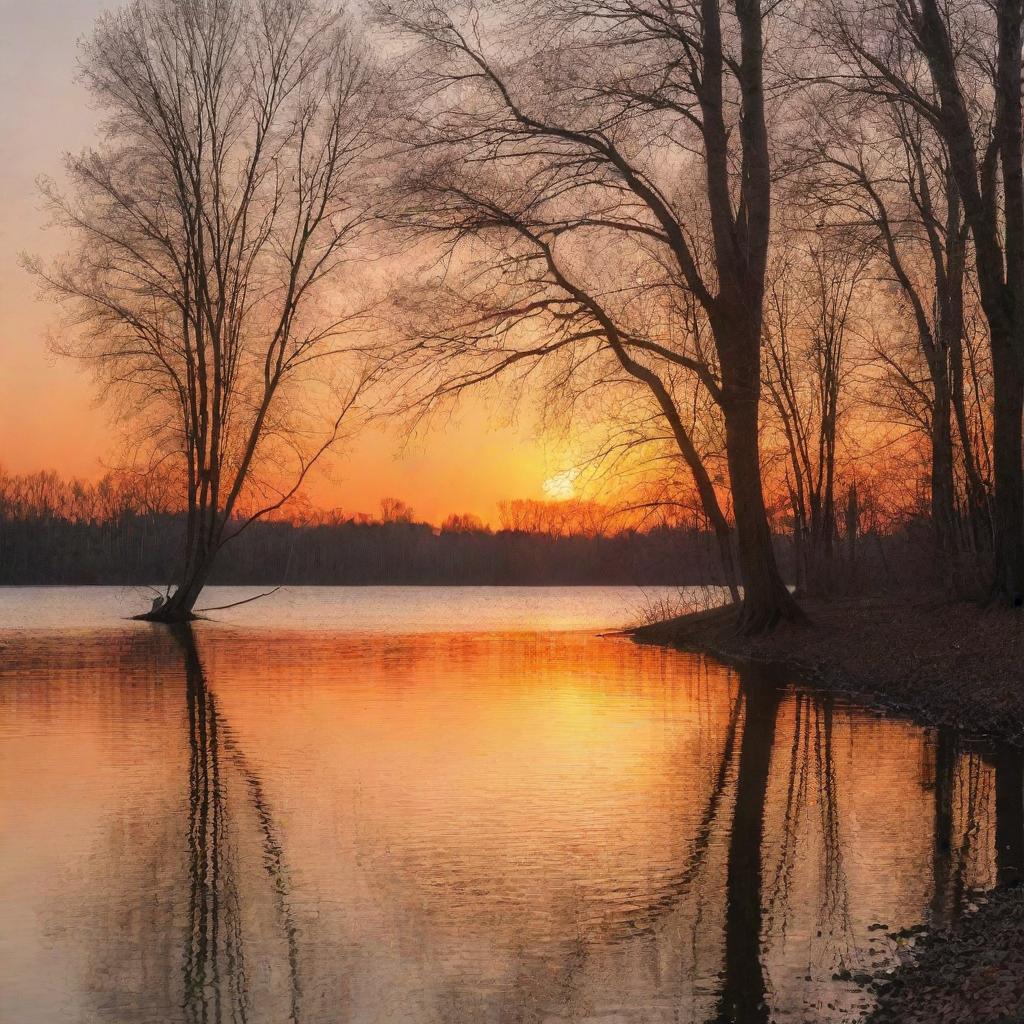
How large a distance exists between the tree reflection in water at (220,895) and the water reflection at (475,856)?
20 millimetres

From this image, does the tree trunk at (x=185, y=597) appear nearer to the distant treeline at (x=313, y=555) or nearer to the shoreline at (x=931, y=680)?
the shoreline at (x=931, y=680)

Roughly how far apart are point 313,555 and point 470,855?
424 ft

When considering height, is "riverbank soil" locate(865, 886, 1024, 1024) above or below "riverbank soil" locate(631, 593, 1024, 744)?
below

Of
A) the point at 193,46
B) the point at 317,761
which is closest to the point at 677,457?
the point at 193,46

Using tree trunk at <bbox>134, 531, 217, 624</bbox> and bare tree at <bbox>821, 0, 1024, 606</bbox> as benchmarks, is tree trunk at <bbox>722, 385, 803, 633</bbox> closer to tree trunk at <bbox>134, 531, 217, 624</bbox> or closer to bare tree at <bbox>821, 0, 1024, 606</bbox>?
bare tree at <bbox>821, 0, 1024, 606</bbox>

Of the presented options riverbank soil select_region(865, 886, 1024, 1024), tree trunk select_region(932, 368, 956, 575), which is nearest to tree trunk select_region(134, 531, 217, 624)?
tree trunk select_region(932, 368, 956, 575)

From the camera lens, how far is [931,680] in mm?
17656

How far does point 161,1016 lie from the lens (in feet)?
18.4

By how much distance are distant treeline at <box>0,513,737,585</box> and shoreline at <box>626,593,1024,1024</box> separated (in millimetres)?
72134

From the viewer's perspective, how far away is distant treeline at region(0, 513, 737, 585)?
11588 cm

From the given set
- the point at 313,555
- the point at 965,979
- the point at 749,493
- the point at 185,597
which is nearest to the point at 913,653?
the point at 749,493

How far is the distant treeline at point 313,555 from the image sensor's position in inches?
4562

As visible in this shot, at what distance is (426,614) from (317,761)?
42.4 meters

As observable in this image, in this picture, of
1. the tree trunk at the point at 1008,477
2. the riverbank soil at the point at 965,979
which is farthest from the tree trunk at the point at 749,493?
the riverbank soil at the point at 965,979
